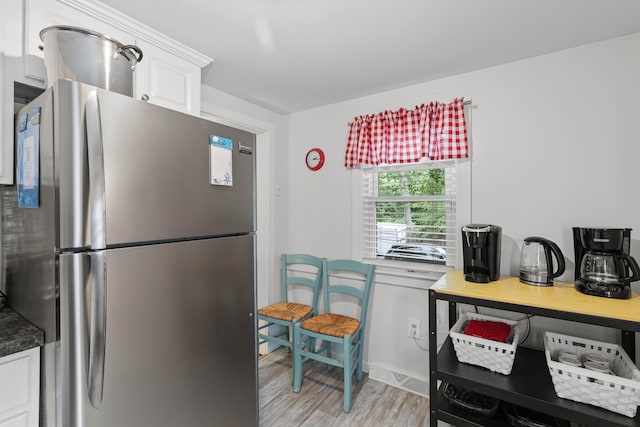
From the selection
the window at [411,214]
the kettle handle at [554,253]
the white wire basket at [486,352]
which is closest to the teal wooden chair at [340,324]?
the window at [411,214]

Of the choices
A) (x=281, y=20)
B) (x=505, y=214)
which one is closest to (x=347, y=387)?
(x=505, y=214)

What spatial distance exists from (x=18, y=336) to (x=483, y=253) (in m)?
2.06

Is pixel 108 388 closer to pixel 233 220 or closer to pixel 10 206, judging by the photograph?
pixel 233 220

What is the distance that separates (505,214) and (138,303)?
2.06m

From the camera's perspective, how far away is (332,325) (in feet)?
7.43

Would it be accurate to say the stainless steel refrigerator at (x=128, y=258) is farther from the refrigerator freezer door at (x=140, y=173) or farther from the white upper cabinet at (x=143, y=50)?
the white upper cabinet at (x=143, y=50)

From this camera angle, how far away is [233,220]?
4.65 ft

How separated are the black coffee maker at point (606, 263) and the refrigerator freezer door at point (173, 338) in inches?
66.9

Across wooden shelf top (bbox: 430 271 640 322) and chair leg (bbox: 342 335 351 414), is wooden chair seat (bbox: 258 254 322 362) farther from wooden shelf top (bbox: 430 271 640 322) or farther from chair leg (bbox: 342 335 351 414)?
wooden shelf top (bbox: 430 271 640 322)

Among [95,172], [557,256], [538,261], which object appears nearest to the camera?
[95,172]

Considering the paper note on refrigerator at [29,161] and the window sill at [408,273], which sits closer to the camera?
the paper note on refrigerator at [29,161]

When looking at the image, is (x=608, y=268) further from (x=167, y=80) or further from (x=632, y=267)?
(x=167, y=80)

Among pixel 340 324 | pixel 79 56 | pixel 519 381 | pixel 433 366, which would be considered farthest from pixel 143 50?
pixel 519 381

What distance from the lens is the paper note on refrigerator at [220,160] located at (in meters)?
1.31
